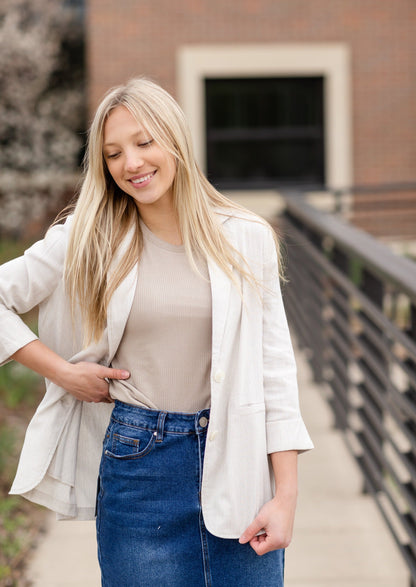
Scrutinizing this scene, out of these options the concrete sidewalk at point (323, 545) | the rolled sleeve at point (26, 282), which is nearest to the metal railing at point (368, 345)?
the concrete sidewalk at point (323, 545)

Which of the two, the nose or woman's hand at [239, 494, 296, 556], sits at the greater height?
the nose

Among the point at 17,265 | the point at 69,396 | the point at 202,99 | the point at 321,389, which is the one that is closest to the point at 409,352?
the point at 69,396

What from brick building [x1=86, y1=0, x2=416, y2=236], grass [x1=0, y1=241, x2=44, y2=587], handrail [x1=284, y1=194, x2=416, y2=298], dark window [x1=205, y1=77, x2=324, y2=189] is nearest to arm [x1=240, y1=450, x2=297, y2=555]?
handrail [x1=284, y1=194, x2=416, y2=298]

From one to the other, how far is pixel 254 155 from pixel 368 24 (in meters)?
2.62

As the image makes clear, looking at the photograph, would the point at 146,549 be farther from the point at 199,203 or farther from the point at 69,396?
the point at 199,203

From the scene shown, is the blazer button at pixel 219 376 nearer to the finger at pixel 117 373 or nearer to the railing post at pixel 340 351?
the finger at pixel 117 373

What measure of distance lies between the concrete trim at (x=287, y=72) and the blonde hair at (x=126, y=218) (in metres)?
11.1

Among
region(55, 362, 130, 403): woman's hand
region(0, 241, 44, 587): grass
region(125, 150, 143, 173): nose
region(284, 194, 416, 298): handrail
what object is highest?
region(125, 150, 143, 173): nose

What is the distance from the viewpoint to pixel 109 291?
1867 mm

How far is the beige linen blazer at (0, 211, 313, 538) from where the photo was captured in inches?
71.5

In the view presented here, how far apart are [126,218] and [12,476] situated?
2.78 metres

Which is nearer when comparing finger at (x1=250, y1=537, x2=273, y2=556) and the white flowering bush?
finger at (x1=250, y1=537, x2=273, y2=556)

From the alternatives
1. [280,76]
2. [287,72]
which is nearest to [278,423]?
[287,72]

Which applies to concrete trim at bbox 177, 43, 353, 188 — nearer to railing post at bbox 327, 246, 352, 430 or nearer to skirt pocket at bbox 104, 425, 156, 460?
railing post at bbox 327, 246, 352, 430
